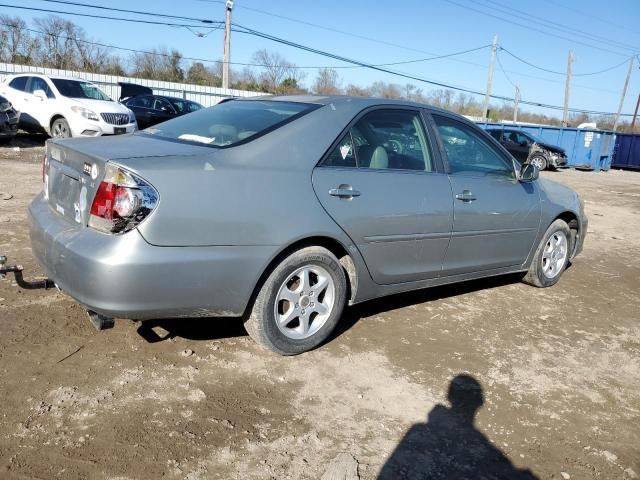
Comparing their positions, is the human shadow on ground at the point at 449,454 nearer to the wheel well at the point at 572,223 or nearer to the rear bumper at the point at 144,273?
the rear bumper at the point at 144,273

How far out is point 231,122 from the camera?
12.2 feet

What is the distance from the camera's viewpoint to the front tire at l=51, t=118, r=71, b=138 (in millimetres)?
13094

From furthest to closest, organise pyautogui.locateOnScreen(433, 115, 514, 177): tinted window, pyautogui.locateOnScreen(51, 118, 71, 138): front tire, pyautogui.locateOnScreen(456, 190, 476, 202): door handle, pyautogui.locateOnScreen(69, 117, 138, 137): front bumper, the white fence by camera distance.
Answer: the white fence < pyautogui.locateOnScreen(51, 118, 71, 138): front tire < pyautogui.locateOnScreen(69, 117, 138, 137): front bumper < pyautogui.locateOnScreen(433, 115, 514, 177): tinted window < pyautogui.locateOnScreen(456, 190, 476, 202): door handle

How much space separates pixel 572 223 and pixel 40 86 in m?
12.8

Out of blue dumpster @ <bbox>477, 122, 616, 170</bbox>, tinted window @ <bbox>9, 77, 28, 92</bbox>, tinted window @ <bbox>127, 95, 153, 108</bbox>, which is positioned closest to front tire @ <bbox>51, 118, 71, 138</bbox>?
tinted window @ <bbox>9, 77, 28, 92</bbox>

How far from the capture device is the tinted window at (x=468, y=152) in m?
4.34

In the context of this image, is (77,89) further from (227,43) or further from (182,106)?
(227,43)

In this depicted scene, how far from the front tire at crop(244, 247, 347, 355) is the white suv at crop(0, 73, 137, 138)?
10769 mm

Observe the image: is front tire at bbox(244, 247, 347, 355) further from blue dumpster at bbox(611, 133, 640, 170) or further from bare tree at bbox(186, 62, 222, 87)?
bare tree at bbox(186, 62, 222, 87)

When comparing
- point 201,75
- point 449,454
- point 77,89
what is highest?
point 201,75

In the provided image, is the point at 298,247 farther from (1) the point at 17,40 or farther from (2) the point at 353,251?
(1) the point at 17,40

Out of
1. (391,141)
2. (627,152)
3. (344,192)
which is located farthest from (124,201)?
(627,152)

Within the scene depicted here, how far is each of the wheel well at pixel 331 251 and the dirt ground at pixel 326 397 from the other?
0.41m

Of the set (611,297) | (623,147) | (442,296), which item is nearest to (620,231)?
(611,297)
